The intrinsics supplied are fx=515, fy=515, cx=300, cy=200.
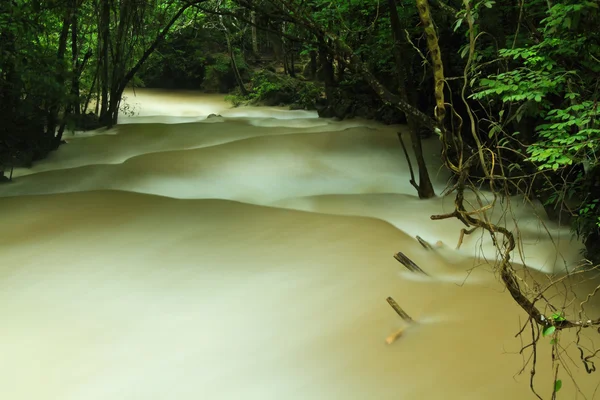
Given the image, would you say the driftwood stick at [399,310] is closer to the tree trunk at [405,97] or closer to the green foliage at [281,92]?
the tree trunk at [405,97]

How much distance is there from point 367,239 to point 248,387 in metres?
2.64

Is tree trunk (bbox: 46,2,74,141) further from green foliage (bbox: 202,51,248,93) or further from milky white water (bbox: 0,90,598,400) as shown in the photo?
green foliage (bbox: 202,51,248,93)

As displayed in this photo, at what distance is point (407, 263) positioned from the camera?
5.07m

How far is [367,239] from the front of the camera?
5.78 meters

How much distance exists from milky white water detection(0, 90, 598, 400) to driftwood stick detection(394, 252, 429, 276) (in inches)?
3.7

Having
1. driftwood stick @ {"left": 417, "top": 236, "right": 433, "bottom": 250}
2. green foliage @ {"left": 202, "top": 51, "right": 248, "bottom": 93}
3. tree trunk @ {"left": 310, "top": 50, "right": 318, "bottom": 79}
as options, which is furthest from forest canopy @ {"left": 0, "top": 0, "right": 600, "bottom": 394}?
green foliage @ {"left": 202, "top": 51, "right": 248, "bottom": 93}

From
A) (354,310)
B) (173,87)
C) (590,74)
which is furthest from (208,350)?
(173,87)

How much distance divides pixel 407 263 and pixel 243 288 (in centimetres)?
162

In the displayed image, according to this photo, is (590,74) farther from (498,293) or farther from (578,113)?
(498,293)

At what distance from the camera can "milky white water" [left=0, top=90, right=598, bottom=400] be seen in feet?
11.8

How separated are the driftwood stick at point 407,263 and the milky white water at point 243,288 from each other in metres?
0.09

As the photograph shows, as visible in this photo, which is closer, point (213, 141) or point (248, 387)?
point (248, 387)

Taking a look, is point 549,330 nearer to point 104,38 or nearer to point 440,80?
point 440,80

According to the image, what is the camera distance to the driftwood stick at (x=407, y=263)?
16.5 ft
